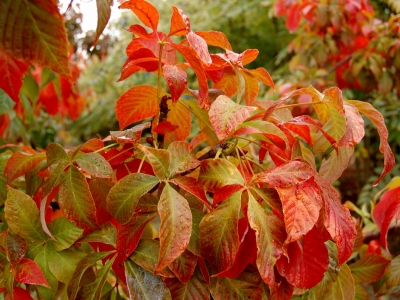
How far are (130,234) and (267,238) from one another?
16 cm

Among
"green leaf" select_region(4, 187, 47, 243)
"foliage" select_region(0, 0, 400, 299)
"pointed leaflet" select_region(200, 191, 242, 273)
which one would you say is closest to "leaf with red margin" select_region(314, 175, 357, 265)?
"foliage" select_region(0, 0, 400, 299)

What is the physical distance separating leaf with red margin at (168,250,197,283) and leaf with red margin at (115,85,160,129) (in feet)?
0.85

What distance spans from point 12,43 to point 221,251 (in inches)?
11.9

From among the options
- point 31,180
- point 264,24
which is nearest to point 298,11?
point 264,24

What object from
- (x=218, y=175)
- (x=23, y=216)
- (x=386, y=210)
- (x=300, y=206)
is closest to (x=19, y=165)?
(x=23, y=216)

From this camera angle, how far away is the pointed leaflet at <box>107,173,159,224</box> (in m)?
0.53

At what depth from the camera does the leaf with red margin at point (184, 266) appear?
20.6 inches

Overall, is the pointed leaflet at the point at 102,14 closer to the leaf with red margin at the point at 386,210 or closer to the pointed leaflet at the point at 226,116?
the pointed leaflet at the point at 226,116

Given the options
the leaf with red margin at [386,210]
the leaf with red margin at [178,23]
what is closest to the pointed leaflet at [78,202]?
the leaf with red margin at [178,23]

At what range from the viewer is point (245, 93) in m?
0.69

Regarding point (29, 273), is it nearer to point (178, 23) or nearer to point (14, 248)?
point (14, 248)

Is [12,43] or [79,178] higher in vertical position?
[12,43]

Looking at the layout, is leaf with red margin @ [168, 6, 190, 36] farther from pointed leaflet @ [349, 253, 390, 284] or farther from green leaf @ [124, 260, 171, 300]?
pointed leaflet @ [349, 253, 390, 284]

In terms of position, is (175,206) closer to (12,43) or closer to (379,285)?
(12,43)
